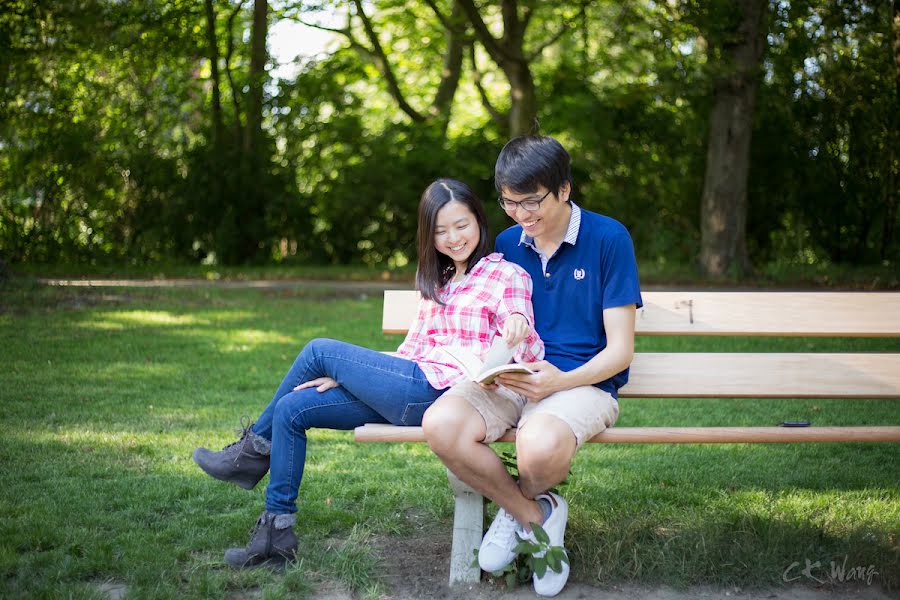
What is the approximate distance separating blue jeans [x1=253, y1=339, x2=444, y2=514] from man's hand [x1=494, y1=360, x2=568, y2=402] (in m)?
0.32

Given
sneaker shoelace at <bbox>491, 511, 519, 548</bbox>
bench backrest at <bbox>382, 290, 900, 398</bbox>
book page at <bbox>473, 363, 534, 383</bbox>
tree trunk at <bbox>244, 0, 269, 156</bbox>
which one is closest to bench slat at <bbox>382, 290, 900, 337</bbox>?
bench backrest at <bbox>382, 290, 900, 398</bbox>

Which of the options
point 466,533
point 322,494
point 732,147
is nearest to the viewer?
point 466,533

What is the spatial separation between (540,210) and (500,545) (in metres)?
1.21

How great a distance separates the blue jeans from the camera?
11.2ft

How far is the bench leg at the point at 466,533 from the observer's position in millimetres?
3387

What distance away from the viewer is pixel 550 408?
10.7ft

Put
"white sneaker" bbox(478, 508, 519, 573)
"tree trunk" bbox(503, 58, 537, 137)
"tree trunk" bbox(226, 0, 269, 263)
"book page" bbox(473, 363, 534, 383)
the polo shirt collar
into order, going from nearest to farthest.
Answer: "book page" bbox(473, 363, 534, 383), "white sneaker" bbox(478, 508, 519, 573), the polo shirt collar, "tree trunk" bbox(503, 58, 537, 137), "tree trunk" bbox(226, 0, 269, 263)

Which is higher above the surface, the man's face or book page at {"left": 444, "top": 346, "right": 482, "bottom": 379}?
the man's face

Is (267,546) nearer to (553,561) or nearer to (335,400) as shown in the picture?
(335,400)

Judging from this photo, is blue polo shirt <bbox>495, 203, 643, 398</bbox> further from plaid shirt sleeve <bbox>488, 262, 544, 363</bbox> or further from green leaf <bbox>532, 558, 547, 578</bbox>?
green leaf <bbox>532, 558, 547, 578</bbox>

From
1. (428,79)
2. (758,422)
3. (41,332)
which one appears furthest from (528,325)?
(428,79)

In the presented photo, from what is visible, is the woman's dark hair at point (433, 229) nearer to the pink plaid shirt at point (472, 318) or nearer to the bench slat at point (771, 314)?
the pink plaid shirt at point (472, 318)

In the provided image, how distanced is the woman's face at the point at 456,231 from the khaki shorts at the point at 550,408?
52 centimetres

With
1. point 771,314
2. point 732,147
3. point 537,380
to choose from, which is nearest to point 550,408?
point 537,380
